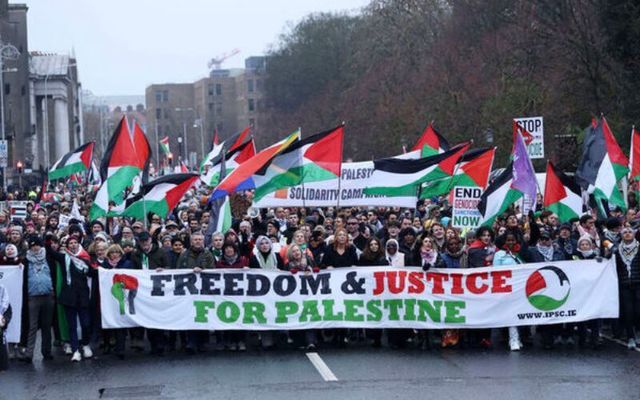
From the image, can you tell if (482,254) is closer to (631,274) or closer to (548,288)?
(548,288)

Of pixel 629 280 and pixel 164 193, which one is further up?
pixel 164 193

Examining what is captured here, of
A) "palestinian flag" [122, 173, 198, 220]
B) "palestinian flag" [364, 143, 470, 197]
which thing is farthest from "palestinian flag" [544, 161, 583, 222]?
"palestinian flag" [122, 173, 198, 220]

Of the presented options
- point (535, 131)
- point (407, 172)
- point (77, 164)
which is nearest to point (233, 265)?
point (407, 172)

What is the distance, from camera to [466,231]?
19.2m

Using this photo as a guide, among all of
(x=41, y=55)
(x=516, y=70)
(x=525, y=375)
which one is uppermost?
(x=41, y=55)

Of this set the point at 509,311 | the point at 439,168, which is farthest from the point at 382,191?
the point at 509,311

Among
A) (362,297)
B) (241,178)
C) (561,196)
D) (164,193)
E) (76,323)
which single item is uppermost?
(241,178)

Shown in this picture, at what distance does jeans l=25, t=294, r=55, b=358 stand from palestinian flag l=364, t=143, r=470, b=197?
17.6 ft

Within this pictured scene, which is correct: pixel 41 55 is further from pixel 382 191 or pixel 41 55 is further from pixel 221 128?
pixel 382 191

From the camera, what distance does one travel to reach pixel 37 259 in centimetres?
1566

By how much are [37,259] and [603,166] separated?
8455 mm

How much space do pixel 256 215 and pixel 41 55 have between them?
118m

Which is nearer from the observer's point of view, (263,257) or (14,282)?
(14,282)

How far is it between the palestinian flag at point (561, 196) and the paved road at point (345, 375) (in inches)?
150
